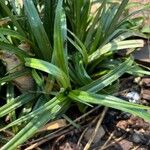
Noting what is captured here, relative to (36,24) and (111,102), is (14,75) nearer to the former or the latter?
(36,24)

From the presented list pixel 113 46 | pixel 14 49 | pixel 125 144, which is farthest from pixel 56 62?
pixel 125 144

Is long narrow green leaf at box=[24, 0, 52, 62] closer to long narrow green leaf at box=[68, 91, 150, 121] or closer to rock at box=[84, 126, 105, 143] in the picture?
long narrow green leaf at box=[68, 91, 150, 121]

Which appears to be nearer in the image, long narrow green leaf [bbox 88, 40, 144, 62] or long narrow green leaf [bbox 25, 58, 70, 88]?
long narrow green leaf [bbox 25, 58, 70, 88]

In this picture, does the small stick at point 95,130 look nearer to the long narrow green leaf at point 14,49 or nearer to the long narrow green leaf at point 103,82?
the long narrow green leaf at point 103,82

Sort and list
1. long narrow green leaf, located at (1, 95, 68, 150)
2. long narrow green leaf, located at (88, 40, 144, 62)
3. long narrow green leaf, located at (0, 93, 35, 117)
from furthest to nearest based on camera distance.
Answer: long narrow green leaf, located at (88, 40, 144, 62) → long narrow green leaf, located at (0, 93, 35, 117) → long narrow green leaf, located at (1, 95, 68, 150)

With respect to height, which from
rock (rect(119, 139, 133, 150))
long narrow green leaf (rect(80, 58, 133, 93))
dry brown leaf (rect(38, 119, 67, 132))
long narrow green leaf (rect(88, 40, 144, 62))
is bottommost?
rock (rect(119, 139, 133, 150))

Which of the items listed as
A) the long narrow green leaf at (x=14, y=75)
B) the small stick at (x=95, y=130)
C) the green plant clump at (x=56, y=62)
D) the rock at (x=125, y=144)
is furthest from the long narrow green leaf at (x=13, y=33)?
the rock at (x=125, y=144)

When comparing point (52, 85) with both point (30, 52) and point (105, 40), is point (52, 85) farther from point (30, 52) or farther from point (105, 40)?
point (105, 40)

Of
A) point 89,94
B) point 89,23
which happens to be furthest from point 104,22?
point 89,94

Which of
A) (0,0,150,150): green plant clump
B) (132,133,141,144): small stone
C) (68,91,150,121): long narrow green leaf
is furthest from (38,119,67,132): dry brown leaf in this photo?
(132,133,141,144): small stone
